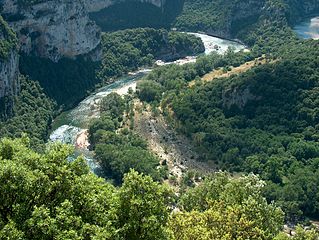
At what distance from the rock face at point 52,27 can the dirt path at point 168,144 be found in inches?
1349

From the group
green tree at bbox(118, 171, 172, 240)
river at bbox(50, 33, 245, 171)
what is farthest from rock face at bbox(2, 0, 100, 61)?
green tree at bbox(118, 171, 172, 240)

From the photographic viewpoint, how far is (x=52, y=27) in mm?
152250

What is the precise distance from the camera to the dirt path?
111 metres

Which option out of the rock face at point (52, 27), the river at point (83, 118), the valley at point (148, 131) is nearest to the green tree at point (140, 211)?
the valley at point (148, 131)

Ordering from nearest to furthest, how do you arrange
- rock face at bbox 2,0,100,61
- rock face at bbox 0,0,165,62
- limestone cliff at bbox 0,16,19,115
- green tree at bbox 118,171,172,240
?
green tree at bbox 118,171,172,240 < limestone cliff at bbox 0,16,19,115 < rock face at bbox 0,0,165,62 < rock face at bbox 2,0,100,61

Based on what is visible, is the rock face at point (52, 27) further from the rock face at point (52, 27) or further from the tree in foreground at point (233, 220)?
the tree in foreground at point (233, 220)

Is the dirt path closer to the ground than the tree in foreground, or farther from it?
closer to the ground

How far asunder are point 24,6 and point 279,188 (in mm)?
81911

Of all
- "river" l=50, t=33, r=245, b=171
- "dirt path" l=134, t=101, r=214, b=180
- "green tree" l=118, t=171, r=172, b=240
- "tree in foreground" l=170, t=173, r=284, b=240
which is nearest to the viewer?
"green tree" l=118, t=171, r=172, b=240

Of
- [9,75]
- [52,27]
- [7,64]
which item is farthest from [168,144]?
[52,27]

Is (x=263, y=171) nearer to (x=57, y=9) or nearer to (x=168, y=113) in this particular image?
(x=168, y=113)

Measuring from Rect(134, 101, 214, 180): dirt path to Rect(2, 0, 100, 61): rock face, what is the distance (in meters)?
34.3

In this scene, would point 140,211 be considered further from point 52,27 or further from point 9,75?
point 52,27

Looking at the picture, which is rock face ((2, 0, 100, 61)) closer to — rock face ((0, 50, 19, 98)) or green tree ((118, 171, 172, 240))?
rock face ((0, 50, 19, 98))
